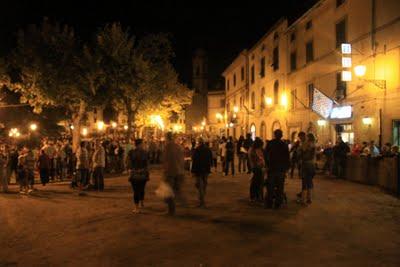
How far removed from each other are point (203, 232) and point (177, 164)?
7.34 feet

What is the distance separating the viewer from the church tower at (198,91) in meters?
70.6

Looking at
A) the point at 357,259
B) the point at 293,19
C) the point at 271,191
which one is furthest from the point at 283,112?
the point at 357,259

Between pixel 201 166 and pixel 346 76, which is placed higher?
pixel 346 76

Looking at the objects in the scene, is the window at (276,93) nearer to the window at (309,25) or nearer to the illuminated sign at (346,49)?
the window at (309,25)

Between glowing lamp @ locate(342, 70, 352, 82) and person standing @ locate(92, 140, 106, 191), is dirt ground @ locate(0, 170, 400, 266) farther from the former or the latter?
glowing lamp @ locate(342, 70, 352, 82)

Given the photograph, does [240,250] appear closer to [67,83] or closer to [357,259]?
[357,259]

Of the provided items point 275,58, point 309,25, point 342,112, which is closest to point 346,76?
point 342,112

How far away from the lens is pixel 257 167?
37.6 feet

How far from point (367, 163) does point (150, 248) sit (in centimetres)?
1091

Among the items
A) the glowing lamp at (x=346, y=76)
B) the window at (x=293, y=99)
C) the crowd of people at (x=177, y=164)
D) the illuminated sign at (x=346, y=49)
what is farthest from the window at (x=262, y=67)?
the glowing lamp at (x=346, y=76)

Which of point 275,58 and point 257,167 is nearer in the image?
point 257,167

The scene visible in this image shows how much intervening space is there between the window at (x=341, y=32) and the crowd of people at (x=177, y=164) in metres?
6.33

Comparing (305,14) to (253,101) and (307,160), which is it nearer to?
(253,101)

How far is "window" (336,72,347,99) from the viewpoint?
22016 millimetres
